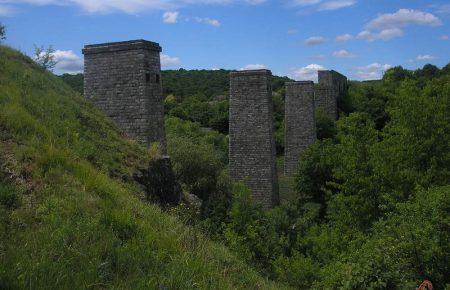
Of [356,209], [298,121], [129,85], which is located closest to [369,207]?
[356,209]

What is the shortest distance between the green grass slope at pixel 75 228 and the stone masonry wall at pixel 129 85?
5960 millimetres

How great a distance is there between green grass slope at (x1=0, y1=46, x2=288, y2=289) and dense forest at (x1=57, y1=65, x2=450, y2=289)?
1810 millimetres

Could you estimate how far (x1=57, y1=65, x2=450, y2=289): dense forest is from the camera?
26.3 ft

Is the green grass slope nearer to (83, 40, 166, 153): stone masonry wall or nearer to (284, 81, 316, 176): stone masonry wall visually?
(83, 40, 166, 153): stone masonry wall

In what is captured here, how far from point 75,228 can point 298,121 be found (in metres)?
25.4

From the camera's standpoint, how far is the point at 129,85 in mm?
13844

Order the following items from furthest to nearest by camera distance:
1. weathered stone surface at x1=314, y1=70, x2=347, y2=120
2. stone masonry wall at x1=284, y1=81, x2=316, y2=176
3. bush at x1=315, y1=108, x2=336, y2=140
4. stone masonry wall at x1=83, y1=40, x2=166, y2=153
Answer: weathered stone surface at x1=314, y1=70, x2=347, y2=120, bush at x1=315, y1=108, x2=336, y2=140, stone masonry wall at x1=284, y1=81, x2=316, y2=176, stone masonry wall at x1=83, y1=40, x2=166, y2=153

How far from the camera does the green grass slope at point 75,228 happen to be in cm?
369

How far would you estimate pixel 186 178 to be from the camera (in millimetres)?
18703

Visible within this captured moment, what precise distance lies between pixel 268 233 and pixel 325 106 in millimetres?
26611

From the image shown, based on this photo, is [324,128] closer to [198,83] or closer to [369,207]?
[369,207]

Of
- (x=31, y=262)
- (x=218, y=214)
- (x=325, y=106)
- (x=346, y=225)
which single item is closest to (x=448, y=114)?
(x=346, y=225)

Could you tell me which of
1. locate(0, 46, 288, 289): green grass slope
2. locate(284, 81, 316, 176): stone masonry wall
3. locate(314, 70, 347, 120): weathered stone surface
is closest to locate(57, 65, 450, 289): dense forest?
locate(0, 46, 288, 289): green grass slope

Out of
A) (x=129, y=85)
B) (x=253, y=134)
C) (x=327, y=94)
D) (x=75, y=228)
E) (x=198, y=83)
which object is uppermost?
(x=198, y=83)
